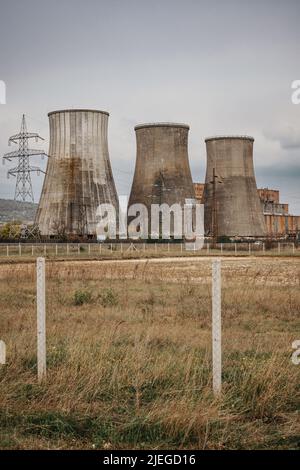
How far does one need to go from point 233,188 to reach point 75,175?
10.8m

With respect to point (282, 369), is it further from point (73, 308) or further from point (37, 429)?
point (73, 308)

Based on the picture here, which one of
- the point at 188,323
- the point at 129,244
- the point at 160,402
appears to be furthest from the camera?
the point at 129,244

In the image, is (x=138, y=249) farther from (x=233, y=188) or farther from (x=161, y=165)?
(x=233, y=188)

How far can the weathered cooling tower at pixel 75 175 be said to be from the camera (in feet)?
119

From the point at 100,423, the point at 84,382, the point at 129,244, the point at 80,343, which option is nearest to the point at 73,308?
the point at 80,343

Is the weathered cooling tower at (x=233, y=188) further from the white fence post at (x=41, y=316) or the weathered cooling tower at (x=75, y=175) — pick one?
the white fence post at (x=41, y=316)

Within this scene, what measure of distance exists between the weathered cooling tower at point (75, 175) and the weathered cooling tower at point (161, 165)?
2194mm

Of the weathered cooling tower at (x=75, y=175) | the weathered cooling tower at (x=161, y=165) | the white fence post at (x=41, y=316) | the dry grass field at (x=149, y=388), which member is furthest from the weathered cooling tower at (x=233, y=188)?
the white fence post at (x=41, y=316)

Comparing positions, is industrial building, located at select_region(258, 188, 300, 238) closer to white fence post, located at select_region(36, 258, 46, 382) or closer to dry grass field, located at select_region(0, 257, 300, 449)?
dry grass field, located at select_region(0, 257, 300, 449)

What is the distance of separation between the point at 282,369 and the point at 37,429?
1827 millimetres

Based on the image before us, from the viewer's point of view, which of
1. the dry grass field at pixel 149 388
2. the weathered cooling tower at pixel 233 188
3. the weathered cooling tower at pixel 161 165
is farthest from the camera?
the weathered cooling tower at pixel 233 188

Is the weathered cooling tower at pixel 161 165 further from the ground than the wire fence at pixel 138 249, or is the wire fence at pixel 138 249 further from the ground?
the weathered cooling tower at pixel 161 165

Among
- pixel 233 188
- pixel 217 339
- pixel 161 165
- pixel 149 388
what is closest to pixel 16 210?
pixel 233 188

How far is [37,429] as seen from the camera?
3641 mm
